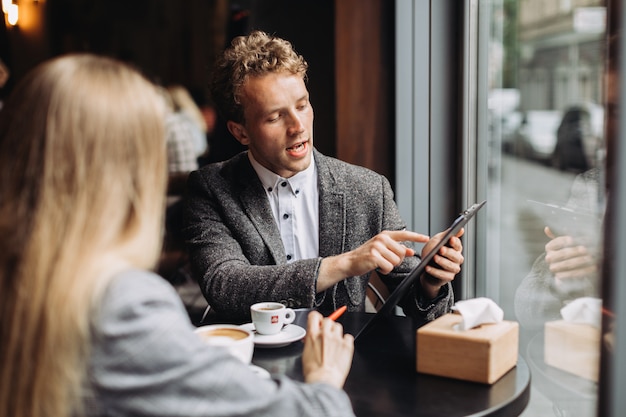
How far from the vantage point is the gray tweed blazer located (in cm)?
191

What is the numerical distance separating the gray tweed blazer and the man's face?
0.12m

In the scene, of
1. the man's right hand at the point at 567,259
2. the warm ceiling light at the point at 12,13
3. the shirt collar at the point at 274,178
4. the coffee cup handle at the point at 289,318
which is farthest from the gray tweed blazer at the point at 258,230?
the warm ceiling light at the point at 12,13

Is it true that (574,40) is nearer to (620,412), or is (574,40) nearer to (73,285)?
(620,412)

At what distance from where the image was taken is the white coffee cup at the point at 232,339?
130 cm

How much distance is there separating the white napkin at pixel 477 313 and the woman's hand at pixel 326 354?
0.24m

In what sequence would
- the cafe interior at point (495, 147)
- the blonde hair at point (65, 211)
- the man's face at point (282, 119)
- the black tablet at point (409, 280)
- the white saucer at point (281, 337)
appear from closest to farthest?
the blonde hair at point (65, 211), the cafe interior at point (495, 147), the black tablet at point (409, 280), the white saucer at point (281, 337), the man's face at point (282, 119)

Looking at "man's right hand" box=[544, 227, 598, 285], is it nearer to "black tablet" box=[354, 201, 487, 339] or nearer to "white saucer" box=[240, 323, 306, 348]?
"black tablet" box=[354, 201, 487, 339]

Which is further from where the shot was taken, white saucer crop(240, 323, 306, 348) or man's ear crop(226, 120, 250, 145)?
man's ear crop(226, 120, 250, 145)

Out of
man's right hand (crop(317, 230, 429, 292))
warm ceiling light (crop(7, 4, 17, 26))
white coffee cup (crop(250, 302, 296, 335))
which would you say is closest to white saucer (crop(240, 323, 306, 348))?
white coffee cup (crop(250, 302, 296, 335))

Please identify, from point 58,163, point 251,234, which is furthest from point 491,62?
point 58,163

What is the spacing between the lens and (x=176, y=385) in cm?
89

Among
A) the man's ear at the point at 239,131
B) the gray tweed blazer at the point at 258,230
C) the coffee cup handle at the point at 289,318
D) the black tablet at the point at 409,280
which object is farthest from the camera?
the man's ear at the point at 239,131

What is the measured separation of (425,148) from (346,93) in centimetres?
54

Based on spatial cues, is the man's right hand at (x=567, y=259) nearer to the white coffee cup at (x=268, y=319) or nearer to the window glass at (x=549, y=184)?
the window glass at (x=549, y=184)
